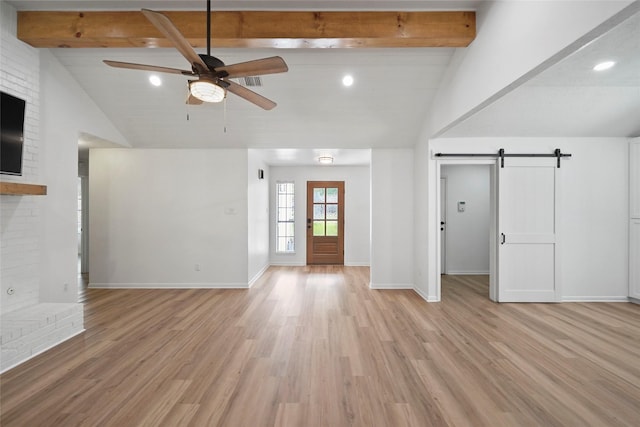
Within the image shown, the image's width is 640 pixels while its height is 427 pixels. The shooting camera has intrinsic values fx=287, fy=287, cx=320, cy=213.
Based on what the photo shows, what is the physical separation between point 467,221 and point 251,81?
203 inches

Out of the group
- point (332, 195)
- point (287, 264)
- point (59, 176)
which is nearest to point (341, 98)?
point (332, 195)

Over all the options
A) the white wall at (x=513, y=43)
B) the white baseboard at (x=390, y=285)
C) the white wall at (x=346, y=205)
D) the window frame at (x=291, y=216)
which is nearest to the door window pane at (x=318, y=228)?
the white wall at (x=346, y=205)

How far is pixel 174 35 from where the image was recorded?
66.7 inches

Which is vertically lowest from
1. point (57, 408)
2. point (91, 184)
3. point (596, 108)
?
point (57, 408)

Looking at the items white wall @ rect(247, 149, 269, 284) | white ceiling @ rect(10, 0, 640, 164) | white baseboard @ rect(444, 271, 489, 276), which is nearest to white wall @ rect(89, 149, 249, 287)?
white wall @ rect(247, 149, 269, 284)

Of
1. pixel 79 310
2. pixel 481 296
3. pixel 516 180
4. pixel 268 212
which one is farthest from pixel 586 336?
pixel 268 212

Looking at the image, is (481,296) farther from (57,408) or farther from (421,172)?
(57,408)

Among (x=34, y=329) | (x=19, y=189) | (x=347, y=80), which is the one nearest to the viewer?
(x=34, y=329)

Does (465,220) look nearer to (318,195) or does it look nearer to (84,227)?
(318,195)

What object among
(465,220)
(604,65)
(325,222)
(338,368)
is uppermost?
(604,65)

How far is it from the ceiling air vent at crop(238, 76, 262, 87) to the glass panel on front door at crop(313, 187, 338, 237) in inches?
154

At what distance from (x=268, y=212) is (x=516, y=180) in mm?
5228

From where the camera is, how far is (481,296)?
4.62 meters

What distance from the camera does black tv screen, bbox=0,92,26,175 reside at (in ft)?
9.23
